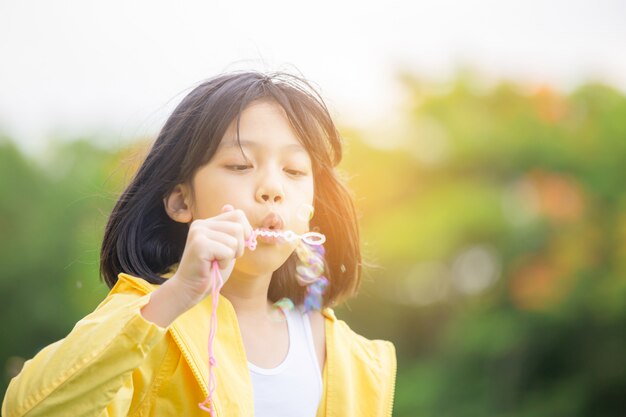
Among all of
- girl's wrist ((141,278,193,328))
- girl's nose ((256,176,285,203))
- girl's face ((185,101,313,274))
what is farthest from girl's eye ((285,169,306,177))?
girl's wrist ((141,278,193,328))

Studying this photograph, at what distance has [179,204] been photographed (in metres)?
2.14

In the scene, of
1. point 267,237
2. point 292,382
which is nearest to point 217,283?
point 267,237

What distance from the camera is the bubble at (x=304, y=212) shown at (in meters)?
2.03

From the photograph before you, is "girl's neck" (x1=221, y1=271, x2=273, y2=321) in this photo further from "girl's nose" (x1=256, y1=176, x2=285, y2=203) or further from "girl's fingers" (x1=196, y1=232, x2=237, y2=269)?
"girl's fingers" (x1=196, y1=232, x2=237, y2=269)

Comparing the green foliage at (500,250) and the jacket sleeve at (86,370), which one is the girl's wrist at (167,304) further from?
the green foliage at (500,250)

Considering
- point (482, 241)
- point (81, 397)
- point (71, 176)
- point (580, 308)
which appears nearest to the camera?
point (81, 397)

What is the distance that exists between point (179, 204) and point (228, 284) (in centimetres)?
24

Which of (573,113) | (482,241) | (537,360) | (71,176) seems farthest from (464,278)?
(71,176)

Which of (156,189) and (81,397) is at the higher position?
(156,189)

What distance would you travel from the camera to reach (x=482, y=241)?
13.0 metres

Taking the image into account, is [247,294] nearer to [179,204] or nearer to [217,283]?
[179,204]

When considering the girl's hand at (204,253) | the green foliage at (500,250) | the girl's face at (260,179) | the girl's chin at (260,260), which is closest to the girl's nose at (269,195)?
the girl's face at (260,179)

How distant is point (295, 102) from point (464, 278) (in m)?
11.4

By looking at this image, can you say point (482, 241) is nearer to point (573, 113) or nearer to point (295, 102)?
point (573, 113)
